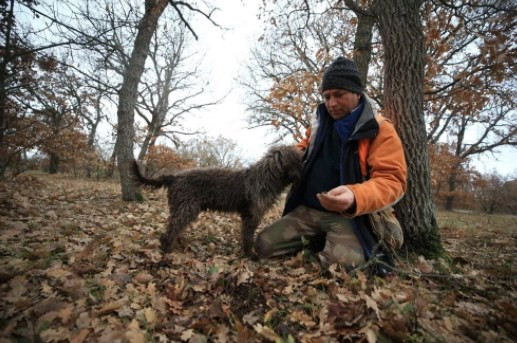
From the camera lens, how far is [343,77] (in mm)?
3406

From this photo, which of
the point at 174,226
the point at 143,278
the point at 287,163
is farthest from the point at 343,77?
the point at 143,278

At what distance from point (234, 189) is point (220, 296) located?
5.64 feet

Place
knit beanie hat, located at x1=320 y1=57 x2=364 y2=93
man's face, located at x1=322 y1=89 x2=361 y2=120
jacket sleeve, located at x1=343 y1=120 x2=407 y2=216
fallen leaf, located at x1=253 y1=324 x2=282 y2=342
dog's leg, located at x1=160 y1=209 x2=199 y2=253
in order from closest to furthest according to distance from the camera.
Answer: fallen leaf, located at x1=253 y1=324 x2=282 y2=342 → jacket sleeve, located at x1=343 y1=120 x2=407 y2=216 → knit beanie hat, located at x1=320 y1=57 x2=364 y2=93 → man's face, located at x1=322 y1=89 x2=361 y2=120 → dog's leg, located at x1=160 y1=209 x2=199 y2=253

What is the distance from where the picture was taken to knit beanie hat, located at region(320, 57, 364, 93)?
3410 millimetres

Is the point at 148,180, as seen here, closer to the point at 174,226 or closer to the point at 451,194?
the point at 174,226

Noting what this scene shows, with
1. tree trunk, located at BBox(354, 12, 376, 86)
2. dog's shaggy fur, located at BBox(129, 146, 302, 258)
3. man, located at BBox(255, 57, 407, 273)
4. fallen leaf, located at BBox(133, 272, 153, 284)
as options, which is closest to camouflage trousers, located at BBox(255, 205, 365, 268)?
man, located at BBox(255, 57, 407, 273)

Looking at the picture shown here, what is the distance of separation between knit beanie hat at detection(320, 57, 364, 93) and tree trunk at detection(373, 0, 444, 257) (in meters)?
1.02

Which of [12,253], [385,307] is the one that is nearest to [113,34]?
[12,253]

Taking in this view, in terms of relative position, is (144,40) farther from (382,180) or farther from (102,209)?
(382,180)

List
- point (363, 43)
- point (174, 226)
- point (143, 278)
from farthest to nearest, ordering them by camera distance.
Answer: point (363, 43)
point (174, 226)
point (143, 278)

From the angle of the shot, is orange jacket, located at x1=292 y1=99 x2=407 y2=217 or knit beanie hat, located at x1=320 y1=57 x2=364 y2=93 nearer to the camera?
orange jacket, located at x1=292 y1=99 x2=407 y2=217

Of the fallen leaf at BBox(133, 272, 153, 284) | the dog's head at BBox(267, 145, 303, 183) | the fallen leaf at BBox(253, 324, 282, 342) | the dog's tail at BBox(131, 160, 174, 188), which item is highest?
the dog's head at BBox(267, 145, 303, 183)

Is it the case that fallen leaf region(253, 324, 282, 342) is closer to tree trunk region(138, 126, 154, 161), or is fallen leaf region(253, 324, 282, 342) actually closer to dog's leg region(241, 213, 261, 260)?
dog's leg region(241, 213, 261, 260)

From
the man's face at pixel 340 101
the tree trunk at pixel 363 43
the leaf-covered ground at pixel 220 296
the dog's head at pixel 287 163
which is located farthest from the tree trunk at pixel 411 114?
the tree trunk at pixel 363 43
